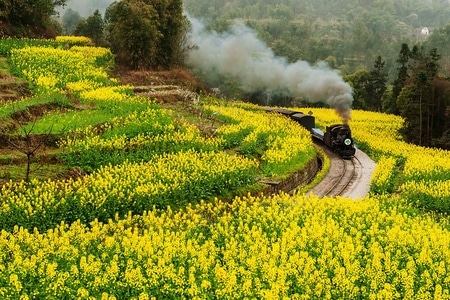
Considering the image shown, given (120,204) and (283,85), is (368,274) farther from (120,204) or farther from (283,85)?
(283,85)

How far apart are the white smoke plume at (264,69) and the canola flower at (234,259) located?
88.8 ft

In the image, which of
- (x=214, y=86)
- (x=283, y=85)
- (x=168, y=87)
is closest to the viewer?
(x=168, y=87)

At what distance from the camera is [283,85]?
5347 cm

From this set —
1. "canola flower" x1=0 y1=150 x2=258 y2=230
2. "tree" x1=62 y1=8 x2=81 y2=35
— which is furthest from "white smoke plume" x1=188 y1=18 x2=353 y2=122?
"tree" x1=62 y1=8 x2=81 y2=35

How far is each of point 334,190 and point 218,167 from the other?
7534mm

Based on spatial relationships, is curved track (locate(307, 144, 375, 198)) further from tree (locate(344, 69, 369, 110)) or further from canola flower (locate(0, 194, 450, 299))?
tree (locate(344, 69, 369, 110))

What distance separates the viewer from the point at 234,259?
1484cm

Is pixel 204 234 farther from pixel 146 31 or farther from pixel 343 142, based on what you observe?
pixel 146 31

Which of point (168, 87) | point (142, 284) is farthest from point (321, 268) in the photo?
point (168, 87)

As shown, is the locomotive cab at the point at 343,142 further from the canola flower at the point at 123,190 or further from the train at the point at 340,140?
the canola flower at the point at 123,190

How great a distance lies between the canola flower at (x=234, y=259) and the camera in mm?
12680

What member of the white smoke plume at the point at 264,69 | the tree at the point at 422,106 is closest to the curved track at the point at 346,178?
the white smoke plume at the point at 264,69

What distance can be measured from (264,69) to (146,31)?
14320mm

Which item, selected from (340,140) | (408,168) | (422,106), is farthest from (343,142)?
(422,106)
